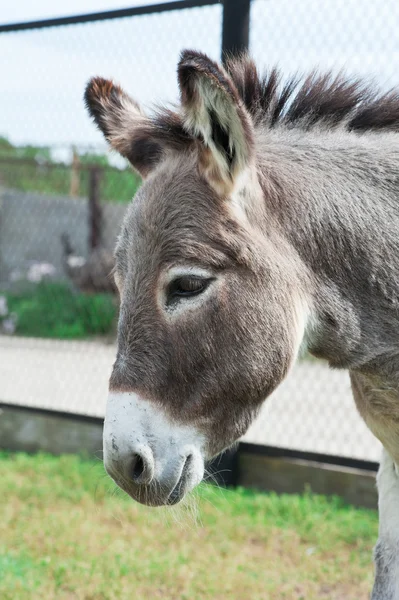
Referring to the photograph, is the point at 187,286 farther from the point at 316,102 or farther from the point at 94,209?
the point at 94,209

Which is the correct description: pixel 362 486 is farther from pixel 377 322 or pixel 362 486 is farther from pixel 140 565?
pixel 377 322

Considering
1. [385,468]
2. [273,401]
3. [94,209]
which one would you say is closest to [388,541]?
[385,468]

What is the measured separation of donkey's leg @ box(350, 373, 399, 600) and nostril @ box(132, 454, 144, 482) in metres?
0.85

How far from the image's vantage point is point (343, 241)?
2.20m

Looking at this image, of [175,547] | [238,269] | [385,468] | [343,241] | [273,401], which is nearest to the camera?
[238,269]

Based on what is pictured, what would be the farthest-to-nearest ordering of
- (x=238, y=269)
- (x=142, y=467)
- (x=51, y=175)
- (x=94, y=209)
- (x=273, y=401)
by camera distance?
1. (x=51, y=175)
2. (x=94, y=209)
3. (x=273, y=401)
4. (x=238, y=269)
5. (x=142, y=467)

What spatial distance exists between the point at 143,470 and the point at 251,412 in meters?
0.38

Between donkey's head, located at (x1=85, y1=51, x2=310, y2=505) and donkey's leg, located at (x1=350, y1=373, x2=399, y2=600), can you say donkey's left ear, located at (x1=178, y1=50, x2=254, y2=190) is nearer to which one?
donkey's head, located at (x1=85, y1=51, x2=310, y2=505)

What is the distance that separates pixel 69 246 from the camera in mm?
13195

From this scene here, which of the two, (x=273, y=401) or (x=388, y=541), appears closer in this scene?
(x=388, y=541)

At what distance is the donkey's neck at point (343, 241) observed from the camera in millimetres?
2180

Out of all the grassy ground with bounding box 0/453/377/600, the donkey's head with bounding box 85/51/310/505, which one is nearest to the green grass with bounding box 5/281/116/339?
the grassy ground with bounding box 0/453/377/600

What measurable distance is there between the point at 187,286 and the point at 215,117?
0.50m

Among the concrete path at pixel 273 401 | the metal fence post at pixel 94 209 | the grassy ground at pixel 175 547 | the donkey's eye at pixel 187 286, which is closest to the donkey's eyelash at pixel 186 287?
the donkey's eye at pixel 187 286
